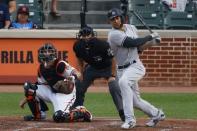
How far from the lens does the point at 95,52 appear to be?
11.6m

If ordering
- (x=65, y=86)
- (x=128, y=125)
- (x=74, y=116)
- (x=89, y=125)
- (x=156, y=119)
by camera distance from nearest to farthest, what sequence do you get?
(x=128, y=125)
(x=156, y=119)
(x=89, y=125)
(x=74, y=116)
(x=65, y=86)

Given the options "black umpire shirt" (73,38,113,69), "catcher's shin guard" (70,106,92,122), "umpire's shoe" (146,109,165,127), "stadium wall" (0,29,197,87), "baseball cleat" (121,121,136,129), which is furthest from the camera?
"stadium wall" (0,29,197,87)

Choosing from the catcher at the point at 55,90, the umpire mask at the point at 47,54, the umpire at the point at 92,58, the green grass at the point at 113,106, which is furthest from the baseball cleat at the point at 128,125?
the green grass at the point at 113,106

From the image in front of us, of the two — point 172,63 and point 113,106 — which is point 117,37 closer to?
point 113,106

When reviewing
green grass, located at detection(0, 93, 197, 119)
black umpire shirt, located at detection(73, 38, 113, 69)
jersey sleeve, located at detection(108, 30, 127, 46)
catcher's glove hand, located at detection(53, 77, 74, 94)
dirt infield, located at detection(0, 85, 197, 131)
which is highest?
jersey sleeve, located at detection(108, 30, 127, 46)

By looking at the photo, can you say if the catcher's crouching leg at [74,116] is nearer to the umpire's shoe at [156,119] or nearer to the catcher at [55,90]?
the catcher at [55,90]

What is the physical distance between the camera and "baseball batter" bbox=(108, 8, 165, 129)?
34.0 feet

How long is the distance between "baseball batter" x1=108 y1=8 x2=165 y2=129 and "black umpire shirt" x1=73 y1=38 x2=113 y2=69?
32.8 inches

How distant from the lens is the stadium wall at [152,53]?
17.5 meters

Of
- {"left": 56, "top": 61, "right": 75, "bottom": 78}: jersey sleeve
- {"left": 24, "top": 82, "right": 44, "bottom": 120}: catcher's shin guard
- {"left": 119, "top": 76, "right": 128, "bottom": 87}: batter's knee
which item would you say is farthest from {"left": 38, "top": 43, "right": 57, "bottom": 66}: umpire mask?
{"left": 119, "top": 76, "right": 128, "bottom": 87}: batter's knee

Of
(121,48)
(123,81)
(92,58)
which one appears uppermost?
(121,48)

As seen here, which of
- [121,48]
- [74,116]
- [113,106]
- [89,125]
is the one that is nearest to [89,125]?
[89,125]

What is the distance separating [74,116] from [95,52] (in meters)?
1.09

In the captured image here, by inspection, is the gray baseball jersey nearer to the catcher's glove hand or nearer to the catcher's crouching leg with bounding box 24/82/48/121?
the catcher's glove hand
